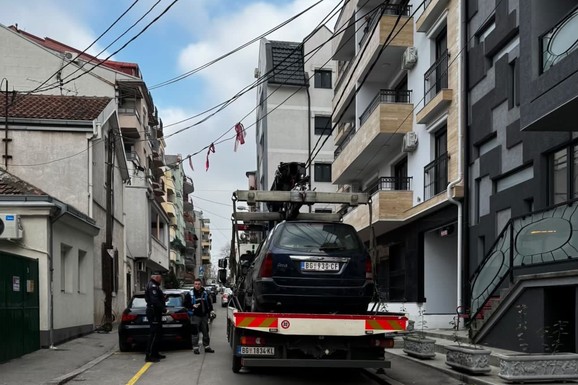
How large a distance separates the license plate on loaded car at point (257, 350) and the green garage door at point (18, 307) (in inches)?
213

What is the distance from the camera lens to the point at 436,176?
1819 cm

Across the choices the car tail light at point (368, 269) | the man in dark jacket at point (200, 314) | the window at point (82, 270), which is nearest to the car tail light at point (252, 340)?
the car tail light at point (368, 269)

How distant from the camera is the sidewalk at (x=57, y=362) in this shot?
30.9ft

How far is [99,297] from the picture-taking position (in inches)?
770

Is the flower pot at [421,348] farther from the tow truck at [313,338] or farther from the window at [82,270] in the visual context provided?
the window at [82,270]

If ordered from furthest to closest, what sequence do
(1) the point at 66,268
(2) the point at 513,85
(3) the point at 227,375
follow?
(1) the point at 66,268 → (2) the point at 513,85 → (3) the point at 227,375

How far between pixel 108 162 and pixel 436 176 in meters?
11.2

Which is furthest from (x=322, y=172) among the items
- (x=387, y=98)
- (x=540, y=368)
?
(x=540, y=368)

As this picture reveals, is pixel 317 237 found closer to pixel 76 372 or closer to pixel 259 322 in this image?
pixel 259 322

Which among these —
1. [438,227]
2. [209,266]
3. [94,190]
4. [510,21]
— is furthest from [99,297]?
[209,266]

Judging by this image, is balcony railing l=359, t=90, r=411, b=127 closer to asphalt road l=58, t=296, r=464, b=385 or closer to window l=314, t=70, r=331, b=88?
asphalt road l=58, t=296, r=464, b=385

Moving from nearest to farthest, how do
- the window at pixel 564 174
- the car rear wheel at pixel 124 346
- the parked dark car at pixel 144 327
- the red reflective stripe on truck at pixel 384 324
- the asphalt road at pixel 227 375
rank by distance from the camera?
the red reflective stripe on truck at pixel 384 324 < the asphalt road at pixel 227 375 < the window at pixel 564 174 < the parked dark car at pixel 144 327 < the car rear wheel at pixel 124 346

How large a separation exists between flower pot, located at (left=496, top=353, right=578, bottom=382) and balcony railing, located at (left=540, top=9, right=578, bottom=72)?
4.73 meters

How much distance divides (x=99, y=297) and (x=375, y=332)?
13776mm
